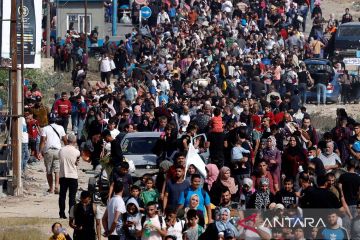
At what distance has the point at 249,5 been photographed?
220 ft

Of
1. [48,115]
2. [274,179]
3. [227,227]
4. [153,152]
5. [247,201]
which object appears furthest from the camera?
[48,115]

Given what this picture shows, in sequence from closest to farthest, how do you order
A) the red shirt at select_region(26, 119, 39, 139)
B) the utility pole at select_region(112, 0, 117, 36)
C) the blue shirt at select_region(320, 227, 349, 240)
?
the blue shirt at select_region(320, 227, 349, 240) → the red shirt at select_region(26, 119, 39, 139) → the utility pole at select_region(112, 0, 117, 36)

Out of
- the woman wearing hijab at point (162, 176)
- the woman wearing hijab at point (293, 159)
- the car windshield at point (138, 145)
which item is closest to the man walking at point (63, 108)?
the car windshield at point (138, 145)

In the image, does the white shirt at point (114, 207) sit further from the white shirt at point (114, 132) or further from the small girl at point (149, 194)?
the white shirt at point (114, 132)

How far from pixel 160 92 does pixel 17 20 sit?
1125cm

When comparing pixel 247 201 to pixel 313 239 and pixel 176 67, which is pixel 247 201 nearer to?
pixel 313 239

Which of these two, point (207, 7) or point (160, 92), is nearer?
point (160, 92)

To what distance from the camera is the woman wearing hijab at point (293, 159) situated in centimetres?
2905

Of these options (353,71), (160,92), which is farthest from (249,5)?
(160,92)

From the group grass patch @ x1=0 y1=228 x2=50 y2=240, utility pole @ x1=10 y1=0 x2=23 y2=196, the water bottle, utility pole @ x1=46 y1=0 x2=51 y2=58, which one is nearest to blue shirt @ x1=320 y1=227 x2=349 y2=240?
the water bottle

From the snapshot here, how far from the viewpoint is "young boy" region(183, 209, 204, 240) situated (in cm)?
2295

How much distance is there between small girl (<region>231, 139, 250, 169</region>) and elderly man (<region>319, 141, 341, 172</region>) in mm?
1335

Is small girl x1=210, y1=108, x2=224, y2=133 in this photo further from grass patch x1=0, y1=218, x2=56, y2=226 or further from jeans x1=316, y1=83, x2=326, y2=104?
jeans x1=316, y1=83, x2=326, y2=104

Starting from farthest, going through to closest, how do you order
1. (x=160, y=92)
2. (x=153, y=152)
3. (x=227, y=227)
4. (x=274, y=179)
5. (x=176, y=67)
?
(x=176, y=67) → (x=160, y=92) → (x=153, y=152) → (x=274, y=179) → (x=227, y=227)
